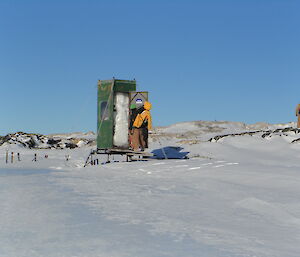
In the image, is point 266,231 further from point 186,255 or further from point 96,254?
point 96,254

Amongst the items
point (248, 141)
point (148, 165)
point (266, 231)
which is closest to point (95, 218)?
point (266, 231)

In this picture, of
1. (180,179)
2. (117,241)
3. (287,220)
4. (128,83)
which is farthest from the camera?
(128,83)

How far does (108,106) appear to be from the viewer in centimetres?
1695

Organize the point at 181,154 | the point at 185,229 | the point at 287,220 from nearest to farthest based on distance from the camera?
the point at 185,229 → the point at 287,220 → the point at 181,154

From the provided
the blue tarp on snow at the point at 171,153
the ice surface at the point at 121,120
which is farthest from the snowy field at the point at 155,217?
the blue tarp on snow at the point at 171,153

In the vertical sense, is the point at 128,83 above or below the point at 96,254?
above

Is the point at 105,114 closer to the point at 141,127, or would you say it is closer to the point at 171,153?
the point at 141,127

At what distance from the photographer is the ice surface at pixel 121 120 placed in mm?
16922

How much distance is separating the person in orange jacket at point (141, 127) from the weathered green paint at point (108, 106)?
3.24 ft

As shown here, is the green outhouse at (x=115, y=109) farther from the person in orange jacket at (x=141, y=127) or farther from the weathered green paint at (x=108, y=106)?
the person in orange jacket at (x=141, y=127)

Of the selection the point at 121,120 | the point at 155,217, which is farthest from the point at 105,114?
the point at 155,217

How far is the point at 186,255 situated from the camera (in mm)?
3904

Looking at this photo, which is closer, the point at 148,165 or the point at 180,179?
the point at 180,179

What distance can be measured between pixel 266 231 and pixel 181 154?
606 inches
